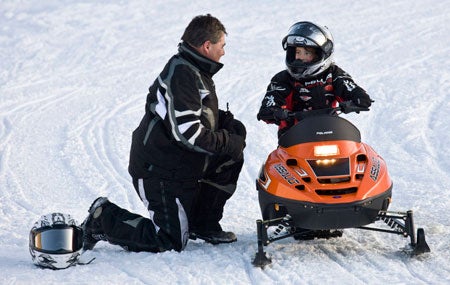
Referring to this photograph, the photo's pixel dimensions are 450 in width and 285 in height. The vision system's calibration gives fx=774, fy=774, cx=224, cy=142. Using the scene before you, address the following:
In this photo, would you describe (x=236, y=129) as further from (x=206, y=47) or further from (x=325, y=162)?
(x=325, y=162)

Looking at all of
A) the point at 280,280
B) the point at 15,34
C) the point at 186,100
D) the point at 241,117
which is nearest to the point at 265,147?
the point at 241,117

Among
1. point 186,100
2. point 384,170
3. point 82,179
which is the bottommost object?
point 82,179

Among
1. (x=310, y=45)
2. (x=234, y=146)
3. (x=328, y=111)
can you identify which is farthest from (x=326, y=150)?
(x=310, y=45)

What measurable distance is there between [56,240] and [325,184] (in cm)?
177

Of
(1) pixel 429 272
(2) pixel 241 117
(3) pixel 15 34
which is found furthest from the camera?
(3) pixel 15 34

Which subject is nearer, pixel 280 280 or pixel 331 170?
pixel 280 280

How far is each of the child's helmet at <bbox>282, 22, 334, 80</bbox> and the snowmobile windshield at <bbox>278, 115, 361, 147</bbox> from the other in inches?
31.3

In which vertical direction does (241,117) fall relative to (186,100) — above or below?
below

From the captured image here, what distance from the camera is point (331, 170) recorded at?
5.01 metres

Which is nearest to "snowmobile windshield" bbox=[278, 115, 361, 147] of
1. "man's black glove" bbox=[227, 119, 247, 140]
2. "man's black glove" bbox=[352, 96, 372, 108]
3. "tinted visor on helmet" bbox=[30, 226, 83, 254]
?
"man's black glove" bbox=[352, 96, 372, 108]

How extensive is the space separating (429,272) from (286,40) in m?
2.23

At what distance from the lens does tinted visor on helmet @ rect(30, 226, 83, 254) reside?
16.3ft

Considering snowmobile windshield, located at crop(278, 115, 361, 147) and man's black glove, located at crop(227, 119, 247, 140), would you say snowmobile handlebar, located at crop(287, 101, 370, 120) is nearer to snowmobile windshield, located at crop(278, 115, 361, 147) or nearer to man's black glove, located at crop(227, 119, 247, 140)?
snowmobile windshield, located at crop(278, 115, 361, 147)

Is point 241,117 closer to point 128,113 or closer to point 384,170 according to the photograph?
point 128,113
